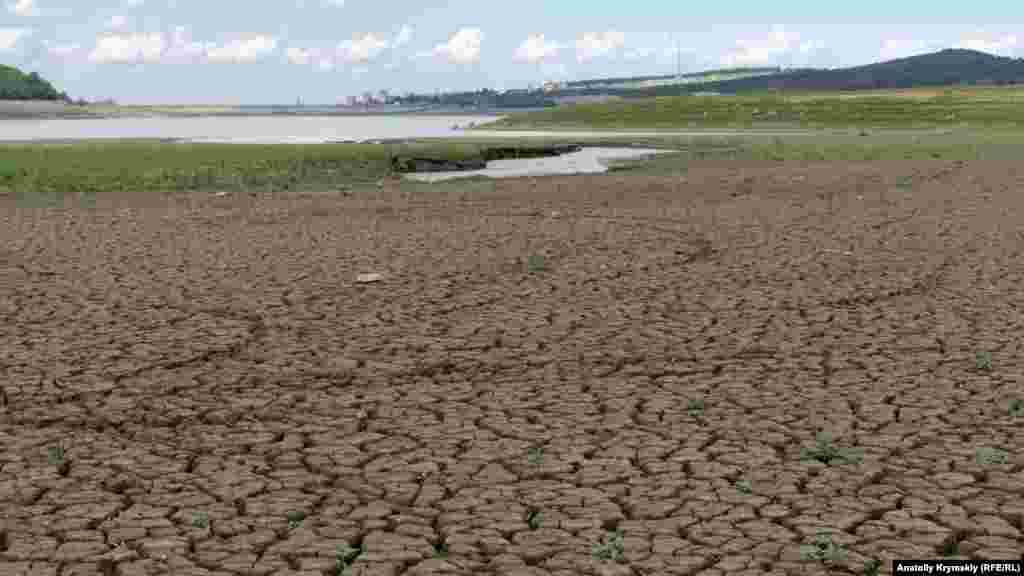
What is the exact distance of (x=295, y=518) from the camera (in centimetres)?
597

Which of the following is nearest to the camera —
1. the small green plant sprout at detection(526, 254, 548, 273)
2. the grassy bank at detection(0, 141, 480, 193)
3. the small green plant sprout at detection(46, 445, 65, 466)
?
the small green plant sprout at detection(46, 445, 65, 466)

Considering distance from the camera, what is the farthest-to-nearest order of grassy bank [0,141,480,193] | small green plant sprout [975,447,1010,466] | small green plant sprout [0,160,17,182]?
small green plant sprout [0,160,17,182] < grassy bank [0,141,480,193] < small green plant sprout [975,447,1010,466]

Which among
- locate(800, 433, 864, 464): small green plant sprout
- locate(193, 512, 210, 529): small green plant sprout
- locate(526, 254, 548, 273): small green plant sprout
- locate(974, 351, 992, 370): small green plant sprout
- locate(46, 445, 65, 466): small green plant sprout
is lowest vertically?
locate(974, 351, 992, 370): small green plant sprout

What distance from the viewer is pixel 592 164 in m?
36.4

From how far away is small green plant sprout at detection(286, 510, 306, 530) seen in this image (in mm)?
5849

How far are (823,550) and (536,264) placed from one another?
9.03 m

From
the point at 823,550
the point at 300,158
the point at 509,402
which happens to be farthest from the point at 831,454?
the point at 300,158

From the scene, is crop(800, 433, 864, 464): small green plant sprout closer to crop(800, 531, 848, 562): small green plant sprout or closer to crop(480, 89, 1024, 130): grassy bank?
crop(800, 531, 848, 562): small green plant sprout

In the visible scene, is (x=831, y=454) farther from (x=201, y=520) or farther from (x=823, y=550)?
(x=201, y=520)

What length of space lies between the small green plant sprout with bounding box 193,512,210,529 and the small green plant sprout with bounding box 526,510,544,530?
5.08 feet

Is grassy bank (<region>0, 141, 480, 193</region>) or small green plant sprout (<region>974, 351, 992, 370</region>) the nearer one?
small green plant sprout (<region>974, 351, 992, 370</region>)

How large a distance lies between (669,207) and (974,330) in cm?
1107

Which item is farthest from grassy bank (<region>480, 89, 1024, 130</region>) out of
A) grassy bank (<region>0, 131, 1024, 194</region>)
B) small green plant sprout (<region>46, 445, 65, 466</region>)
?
small green plant sprout (<region>46, 445, 65, 466</region>)

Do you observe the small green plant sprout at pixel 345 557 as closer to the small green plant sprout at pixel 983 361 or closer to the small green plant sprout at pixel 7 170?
the small green plant sprout at pixel 983 361
